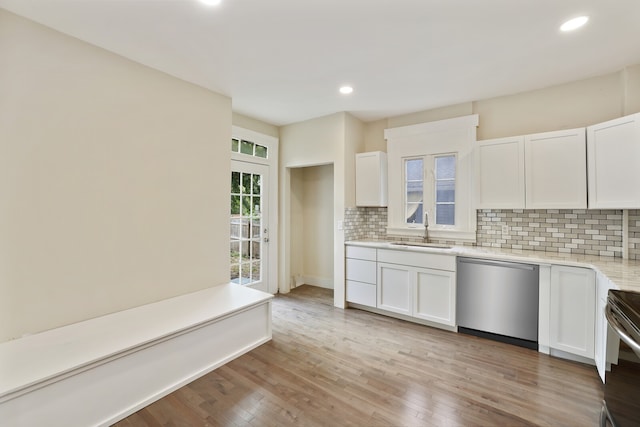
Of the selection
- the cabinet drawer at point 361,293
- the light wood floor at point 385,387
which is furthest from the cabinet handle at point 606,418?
the cabinet drawer at point 361,293

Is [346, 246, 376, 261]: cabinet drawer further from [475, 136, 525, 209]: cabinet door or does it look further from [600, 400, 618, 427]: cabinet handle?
[600, 400, 618, 427]: cabinet handle

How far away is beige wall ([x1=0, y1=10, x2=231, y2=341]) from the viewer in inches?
70.4

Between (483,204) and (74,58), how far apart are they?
3953 millimetres

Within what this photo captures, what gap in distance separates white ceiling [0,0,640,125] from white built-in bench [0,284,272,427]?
85.4 inches

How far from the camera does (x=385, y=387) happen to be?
77.9 inches

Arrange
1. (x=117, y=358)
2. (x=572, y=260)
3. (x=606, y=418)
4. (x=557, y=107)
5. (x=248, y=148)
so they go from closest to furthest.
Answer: (x=606, y=418) < (x=117, y=358) < (x=572, y=260) < (x=557, y=107) < (x=248, y=148)

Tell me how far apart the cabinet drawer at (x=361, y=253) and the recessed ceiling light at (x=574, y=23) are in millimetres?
2539

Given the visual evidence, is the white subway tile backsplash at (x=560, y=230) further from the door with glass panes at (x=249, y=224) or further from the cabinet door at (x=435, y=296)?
the door with glass panes at (x=249, y=224)

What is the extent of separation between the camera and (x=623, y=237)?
244 cm

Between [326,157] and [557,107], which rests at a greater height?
[557,107]

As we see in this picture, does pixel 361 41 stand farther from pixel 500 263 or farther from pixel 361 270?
pixel 361 270

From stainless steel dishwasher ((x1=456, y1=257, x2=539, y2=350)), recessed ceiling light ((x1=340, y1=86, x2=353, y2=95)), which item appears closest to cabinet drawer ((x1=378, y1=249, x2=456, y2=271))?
stainless steel dishwasher ((x1=456, y1=257, x2=539, y2=350))

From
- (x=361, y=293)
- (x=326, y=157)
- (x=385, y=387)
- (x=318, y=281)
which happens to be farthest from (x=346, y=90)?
(x=318, y=281)

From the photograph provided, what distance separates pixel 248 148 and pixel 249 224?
3.56 feet
